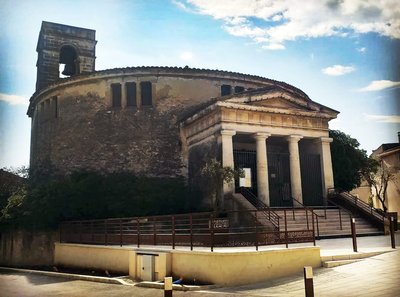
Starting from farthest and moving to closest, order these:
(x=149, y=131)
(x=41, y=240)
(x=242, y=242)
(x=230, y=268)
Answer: (x=149, y=131), (x=41, y=240), (x=242, y=242), (x=230, y=268)

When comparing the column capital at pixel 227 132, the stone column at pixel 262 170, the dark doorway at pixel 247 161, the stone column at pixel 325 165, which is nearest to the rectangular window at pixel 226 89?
the dark doorway at pixel 247 161

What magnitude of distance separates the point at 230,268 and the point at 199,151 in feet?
37.4

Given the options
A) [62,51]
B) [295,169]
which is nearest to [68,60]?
[62,51]

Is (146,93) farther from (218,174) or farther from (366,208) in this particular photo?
(366,208)

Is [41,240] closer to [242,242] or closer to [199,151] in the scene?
[199,151]

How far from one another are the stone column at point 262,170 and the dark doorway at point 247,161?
1.50 metres

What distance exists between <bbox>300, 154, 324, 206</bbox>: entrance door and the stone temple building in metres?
0.05

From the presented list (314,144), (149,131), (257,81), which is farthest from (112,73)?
A: (314,144)

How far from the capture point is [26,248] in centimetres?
2005

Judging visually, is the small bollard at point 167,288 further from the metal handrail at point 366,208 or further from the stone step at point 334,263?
the metal handrail at point 366,208

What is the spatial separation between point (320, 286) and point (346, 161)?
1627 centimetres

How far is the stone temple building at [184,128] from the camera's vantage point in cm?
1814

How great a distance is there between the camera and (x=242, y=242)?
35.4 feet

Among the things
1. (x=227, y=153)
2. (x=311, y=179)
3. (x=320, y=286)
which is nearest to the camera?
(x=320, y=286)
